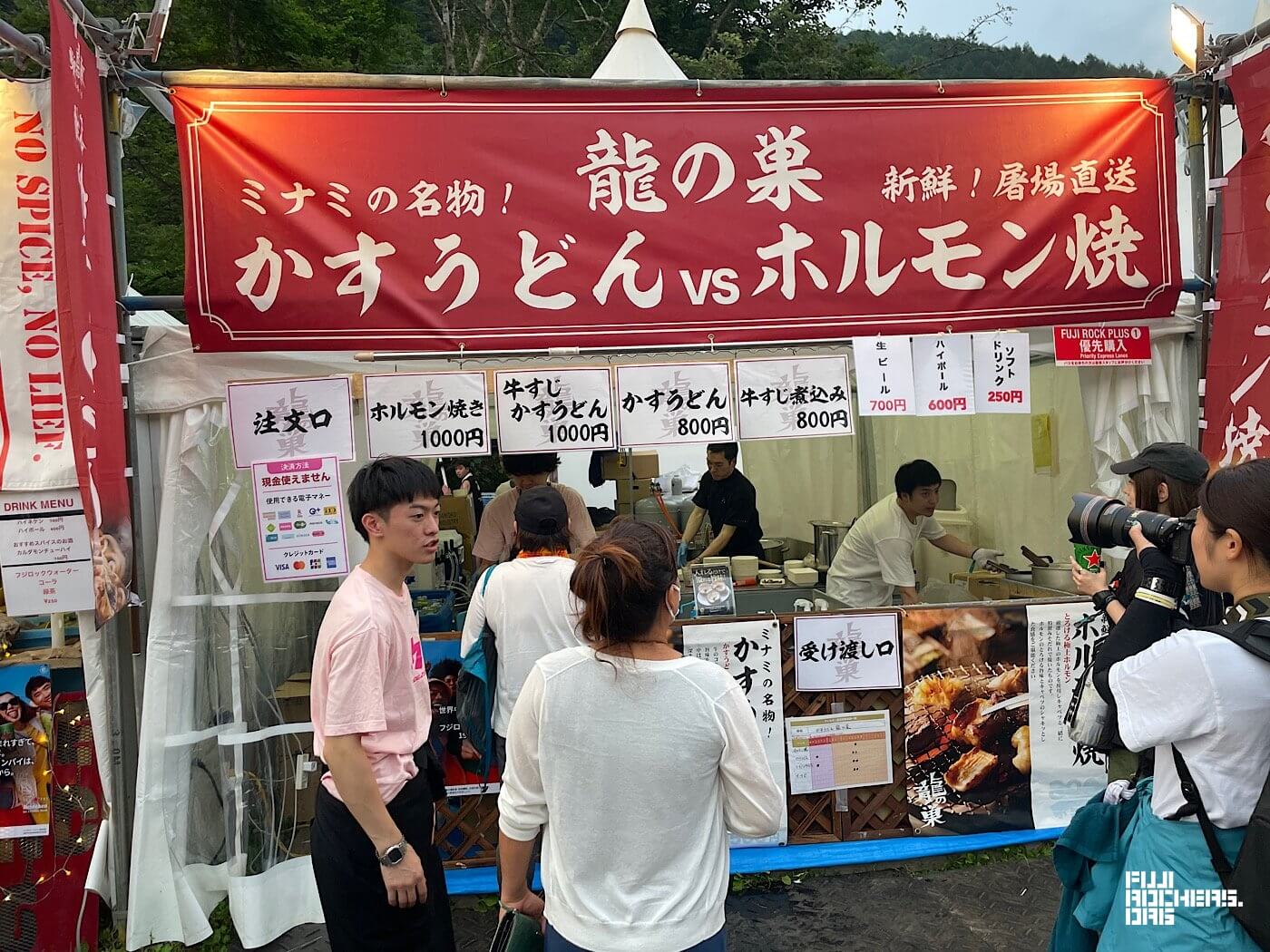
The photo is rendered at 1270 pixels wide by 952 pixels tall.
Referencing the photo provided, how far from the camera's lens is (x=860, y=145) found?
439 centimetres

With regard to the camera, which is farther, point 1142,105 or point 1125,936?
point 1142,105

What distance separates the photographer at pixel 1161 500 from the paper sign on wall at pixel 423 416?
2.59 m

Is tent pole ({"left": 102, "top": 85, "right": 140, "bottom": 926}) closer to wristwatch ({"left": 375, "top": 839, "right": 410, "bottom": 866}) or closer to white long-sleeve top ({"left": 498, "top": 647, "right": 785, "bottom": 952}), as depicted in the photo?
wristwatch ({"left": 375, "top": 839, "right": 410, "bottom": 866})

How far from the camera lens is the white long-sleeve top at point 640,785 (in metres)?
1.83

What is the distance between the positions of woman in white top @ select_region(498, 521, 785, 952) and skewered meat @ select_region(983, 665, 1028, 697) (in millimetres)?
3061

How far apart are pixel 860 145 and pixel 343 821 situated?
3761 millimetres

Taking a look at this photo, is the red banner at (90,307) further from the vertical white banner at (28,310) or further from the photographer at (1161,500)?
the photographer at (1161,500)

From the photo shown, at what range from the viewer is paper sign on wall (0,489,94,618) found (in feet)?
11.7

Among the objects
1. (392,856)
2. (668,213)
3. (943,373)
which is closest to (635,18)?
(668,213)

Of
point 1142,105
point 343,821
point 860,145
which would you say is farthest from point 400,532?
point 1142,105

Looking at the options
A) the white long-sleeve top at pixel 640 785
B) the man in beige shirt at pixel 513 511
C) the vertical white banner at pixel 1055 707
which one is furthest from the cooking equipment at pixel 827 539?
the white long-sleeve top at pixel 640 785

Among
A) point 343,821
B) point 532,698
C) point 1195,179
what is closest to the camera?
point 532,698

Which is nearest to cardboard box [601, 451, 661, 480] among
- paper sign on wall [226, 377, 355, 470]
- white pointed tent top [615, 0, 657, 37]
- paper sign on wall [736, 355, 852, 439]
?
white pointed tent top [615, 0, 657, 37]

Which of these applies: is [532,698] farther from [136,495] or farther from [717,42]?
[717,42]
